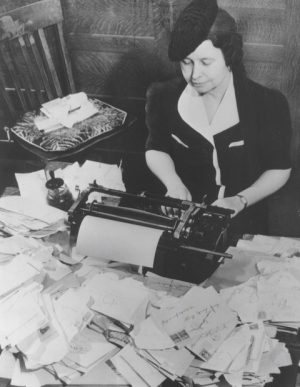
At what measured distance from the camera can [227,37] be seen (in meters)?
1.96

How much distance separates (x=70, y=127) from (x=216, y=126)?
736 millimetres

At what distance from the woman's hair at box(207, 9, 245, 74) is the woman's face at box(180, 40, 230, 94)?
0.02 meters

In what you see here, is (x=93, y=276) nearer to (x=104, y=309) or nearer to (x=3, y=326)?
(x=104, y=309)

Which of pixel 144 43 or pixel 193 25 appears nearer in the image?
pixel 193 25

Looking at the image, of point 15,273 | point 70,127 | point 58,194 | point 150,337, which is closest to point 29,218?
point 58,194

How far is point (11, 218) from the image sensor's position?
228cm

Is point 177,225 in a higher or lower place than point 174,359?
higher

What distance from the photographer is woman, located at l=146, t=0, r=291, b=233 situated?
198 cm

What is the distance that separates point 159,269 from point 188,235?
24cm

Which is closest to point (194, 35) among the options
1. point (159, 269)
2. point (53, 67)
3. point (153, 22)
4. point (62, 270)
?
point (153, 22)

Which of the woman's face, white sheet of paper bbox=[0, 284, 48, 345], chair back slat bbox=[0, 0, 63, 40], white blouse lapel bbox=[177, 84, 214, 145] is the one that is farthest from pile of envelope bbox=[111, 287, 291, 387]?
chair back slat bbox=[0, 0, 63, 40]

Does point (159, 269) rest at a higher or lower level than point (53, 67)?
lower

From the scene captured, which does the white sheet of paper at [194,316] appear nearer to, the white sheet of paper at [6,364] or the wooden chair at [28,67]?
the white sheet of paper at [6,364]

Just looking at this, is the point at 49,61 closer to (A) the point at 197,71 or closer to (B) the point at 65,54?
(B) the point at 65,54
